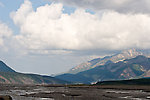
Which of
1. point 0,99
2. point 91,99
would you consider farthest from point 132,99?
point 0,99

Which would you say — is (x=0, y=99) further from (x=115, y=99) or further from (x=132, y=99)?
(x=132, y=99)

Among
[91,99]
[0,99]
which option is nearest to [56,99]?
[91,99]

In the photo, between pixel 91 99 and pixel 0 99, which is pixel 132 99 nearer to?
pixel 91 99

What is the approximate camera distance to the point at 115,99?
123m

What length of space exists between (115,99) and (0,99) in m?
65.0

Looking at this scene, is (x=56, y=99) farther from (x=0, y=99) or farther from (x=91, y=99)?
(x=0, y=99)

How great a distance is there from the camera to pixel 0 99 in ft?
354

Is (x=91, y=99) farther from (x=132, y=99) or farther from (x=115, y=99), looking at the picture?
(x=132, y=99)

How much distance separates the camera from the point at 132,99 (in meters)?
122

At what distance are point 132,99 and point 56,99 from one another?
147 ft

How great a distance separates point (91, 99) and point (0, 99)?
50374 millimetres

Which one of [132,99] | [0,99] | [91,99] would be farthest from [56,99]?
[132,99]

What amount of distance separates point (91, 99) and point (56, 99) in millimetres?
20531

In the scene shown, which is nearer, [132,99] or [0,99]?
[0,99]
